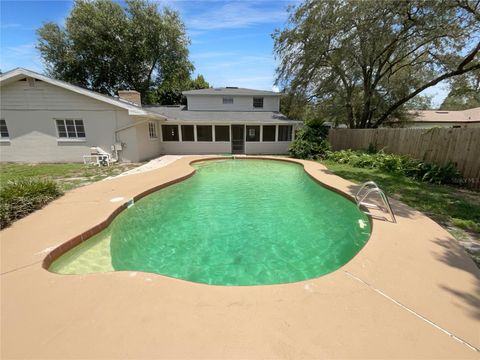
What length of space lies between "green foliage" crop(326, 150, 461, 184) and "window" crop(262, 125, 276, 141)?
5.35 metres

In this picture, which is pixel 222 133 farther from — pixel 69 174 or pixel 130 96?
pixel 69 174

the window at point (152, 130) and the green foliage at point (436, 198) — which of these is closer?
the green foliage at point (436, 198)

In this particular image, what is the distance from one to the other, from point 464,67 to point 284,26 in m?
10.8

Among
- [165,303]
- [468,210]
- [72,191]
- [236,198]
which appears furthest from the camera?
[236,198]

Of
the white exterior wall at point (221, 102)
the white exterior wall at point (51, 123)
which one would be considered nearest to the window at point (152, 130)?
the white exterior wall at point (51, 123)

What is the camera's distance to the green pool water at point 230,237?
3.52 m

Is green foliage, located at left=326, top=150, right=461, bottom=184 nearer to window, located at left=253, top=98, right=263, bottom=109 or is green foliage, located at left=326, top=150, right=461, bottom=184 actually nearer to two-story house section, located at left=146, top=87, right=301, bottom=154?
two-story house section, located at left=146, top=87, right=301, bottom=154

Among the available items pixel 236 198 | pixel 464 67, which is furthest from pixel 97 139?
pixel 464 67

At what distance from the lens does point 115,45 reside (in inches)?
850

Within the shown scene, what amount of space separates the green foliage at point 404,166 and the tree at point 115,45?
21145mm

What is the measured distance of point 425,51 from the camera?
12.6 m

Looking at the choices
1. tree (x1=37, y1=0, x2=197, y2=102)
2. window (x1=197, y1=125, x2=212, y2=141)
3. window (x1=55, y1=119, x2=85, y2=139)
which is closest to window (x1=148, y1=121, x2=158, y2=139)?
window (x1=197, y1=125, x2=212, y2=141)

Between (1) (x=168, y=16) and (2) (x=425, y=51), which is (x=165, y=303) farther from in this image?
(1) (x=168, y=16)

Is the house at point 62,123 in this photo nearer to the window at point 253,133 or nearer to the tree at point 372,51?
the window at point 253,133
